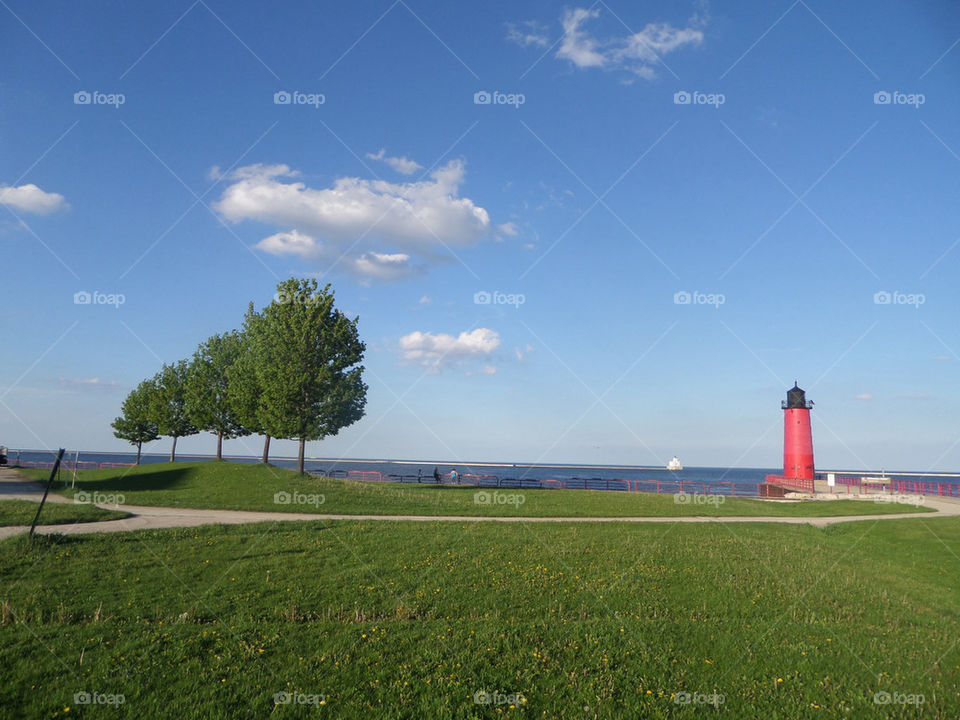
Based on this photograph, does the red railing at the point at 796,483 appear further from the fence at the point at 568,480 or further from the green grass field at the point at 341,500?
the green grass field at the point at 341,500

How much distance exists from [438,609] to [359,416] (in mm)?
31535

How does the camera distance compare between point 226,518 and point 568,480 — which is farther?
point 568,480

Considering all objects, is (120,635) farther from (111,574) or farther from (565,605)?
(565,605)

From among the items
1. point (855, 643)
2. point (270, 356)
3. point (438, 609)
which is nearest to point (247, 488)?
point (270, 356)
